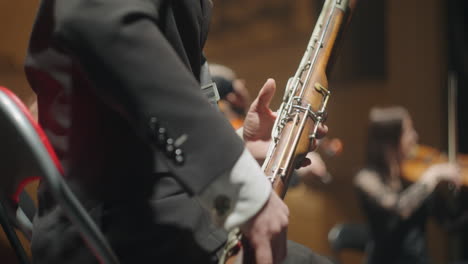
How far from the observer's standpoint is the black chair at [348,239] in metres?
2.78

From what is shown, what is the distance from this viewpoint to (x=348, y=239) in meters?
2.83

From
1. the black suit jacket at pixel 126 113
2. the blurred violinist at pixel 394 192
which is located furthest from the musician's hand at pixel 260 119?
the blurred violinist at pixel 394 192

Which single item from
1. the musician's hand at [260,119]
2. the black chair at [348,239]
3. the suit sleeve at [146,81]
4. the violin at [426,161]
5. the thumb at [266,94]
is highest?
the suit sleeve at [146,81]

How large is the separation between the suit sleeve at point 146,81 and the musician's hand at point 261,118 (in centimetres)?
24

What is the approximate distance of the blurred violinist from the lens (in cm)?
262

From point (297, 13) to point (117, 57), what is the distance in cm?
263

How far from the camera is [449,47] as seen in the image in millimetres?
3656

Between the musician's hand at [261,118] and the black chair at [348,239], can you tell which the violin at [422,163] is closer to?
the black chair at [348,239]

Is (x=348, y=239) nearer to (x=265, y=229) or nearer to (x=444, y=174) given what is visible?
(x=444, y=174)

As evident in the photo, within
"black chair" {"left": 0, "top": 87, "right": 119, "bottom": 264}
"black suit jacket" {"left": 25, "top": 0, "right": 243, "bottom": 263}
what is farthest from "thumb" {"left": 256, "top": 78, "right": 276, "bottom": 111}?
"black chair" {"left": 0, "top": 87, "right": 119, "bottom": 264}

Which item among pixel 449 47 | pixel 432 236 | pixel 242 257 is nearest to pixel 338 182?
pixel 432 236

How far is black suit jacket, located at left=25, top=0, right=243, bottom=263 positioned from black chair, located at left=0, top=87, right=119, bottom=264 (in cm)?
5

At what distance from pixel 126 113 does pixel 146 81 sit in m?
0.05

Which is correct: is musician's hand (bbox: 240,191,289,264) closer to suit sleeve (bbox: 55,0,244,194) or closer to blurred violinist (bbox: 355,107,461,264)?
suit sleeve (bbox: 55,0,244,194)
